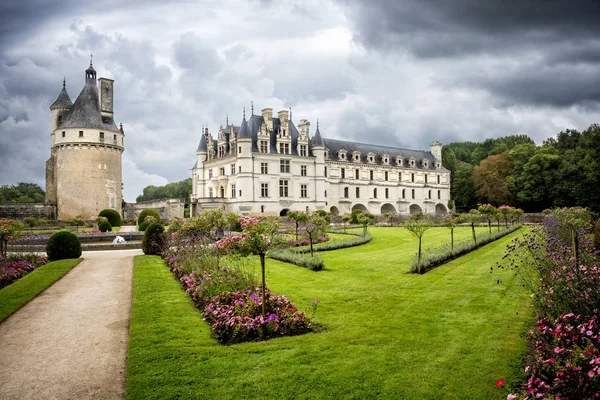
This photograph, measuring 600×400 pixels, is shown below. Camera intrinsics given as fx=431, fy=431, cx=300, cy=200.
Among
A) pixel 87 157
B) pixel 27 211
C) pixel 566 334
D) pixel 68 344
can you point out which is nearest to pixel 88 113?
pixel 87 157

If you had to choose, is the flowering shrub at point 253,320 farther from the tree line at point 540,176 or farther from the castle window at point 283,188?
the tree line at point 540,176

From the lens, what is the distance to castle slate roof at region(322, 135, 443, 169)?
54.8m

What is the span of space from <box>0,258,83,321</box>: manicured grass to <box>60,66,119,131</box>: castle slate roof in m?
30.5

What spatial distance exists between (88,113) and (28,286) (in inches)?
1392

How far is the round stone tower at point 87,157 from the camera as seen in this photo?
4134 centimetres

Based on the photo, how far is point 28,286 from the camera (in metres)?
11.4

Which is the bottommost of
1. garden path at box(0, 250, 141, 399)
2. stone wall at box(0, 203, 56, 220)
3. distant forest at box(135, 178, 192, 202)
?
garden path at box(0, 250, 141, 399)

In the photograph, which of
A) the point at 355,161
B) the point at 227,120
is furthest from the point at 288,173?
the point at 355,161

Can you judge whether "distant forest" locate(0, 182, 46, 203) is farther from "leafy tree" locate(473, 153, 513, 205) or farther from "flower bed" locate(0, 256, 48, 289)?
"leafy tree" locate(473, 153, 513, 205)

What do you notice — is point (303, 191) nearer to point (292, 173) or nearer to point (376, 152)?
point (292, 173)

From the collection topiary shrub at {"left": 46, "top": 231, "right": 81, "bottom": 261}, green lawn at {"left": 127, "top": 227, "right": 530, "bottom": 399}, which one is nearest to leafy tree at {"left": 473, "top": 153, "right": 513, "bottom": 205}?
green lawn at {"left": 127, "top": 227, "right": 530, "bottom": 399}

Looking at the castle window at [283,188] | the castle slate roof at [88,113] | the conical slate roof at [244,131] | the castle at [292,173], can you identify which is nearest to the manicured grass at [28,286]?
the castle at [292,173]

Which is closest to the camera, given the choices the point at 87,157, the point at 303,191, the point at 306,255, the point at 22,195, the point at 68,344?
the point at 68,344

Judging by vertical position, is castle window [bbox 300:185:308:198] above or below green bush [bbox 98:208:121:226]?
above
